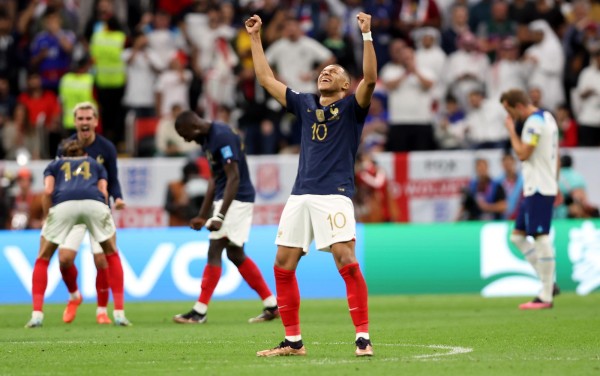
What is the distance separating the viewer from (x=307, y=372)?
9.11 metres

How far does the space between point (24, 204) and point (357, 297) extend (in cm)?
1279

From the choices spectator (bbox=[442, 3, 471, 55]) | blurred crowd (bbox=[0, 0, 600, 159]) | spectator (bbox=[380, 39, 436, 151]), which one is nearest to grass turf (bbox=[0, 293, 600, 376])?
spectator (bbox=[380, 39, 436, 151])

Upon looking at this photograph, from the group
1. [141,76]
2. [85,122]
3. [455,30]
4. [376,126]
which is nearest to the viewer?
[85,122]

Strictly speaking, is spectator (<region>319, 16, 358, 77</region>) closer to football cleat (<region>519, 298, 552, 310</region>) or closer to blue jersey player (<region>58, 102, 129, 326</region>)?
football cleat (<region>519, 298, 552, 310</region>)

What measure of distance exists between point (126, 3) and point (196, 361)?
18.2 m

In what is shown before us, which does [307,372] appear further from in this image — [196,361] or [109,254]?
[109,254]

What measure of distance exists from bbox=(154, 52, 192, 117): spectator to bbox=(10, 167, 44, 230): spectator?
11.7 feet

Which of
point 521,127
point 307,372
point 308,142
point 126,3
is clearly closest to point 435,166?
point 521,127

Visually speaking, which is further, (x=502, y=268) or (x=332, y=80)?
(x=502, y=268)

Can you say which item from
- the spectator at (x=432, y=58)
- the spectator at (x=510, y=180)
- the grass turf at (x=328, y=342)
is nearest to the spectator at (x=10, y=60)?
the spectator at (x=432, y=58)

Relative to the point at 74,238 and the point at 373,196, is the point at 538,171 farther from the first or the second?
the point at 373,196

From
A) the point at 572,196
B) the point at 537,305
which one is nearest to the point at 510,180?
the point at 572,196

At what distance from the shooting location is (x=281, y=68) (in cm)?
2473

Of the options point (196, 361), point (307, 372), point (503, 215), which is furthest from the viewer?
point (503, 215)
